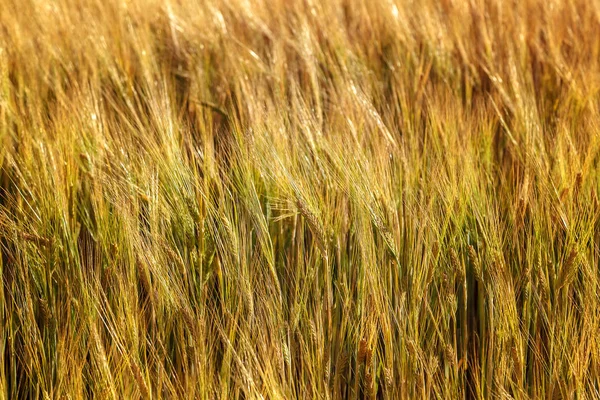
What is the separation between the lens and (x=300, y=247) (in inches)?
57.8

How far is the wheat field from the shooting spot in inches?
50.8

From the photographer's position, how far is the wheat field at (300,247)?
4.23 ft

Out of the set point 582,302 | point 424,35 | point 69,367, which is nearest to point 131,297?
point 69,367

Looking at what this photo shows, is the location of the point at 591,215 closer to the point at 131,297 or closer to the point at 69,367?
the point at 131,297

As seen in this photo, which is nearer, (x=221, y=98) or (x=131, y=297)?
(x=131, y=297)

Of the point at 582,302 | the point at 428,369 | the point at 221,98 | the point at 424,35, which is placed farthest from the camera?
the point at 424,35

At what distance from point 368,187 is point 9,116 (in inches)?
34.7

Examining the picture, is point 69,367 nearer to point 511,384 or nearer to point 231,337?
point 231,337

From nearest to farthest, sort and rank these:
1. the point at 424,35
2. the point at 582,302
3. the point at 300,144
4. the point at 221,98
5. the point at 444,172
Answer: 1. the point at 582,302
2. the point at 444,172
3. the point at 300,144
4. the point at 221,98
5. the point at 424,35

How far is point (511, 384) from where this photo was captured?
129 centimetres

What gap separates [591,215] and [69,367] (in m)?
0.98

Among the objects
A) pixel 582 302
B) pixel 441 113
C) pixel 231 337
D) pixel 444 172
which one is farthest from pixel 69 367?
pixel 441 113

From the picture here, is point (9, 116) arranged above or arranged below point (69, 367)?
above

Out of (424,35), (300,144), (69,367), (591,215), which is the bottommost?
(69,367)
